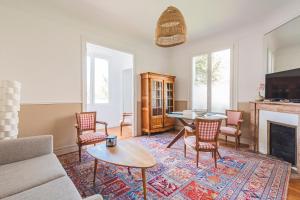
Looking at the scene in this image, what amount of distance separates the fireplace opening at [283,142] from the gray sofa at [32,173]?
3.18 meters

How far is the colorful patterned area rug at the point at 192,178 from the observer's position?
1.78 metres

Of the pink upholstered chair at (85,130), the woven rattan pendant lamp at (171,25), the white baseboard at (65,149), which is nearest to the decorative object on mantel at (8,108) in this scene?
the pink upholstered chair at (85,130)

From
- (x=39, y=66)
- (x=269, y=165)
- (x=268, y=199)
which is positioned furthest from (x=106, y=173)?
(x=269, y=165)

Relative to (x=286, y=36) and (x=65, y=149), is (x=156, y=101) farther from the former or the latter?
(x=286, y=36)

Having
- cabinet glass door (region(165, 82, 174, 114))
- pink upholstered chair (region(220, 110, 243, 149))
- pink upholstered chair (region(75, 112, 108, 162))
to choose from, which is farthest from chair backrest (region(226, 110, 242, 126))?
pink upholstered chair (region(75, 112, 108, 162))

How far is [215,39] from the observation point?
13.8 feet

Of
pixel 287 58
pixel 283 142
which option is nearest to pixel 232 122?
pixel 283 142

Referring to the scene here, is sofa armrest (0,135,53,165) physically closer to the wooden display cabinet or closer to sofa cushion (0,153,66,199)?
sofa cushion (0,153,66,199)

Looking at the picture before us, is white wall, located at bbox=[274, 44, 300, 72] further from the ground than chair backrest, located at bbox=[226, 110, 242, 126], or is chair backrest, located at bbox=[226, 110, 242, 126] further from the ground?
white wall, located at bbox=[274, 44, 300, 72]

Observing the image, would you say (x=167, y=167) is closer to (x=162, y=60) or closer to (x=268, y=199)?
(x=268, y=199)

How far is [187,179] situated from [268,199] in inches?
35.7

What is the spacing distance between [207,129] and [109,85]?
4.20 m

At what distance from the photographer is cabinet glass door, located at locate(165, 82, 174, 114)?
190 inches

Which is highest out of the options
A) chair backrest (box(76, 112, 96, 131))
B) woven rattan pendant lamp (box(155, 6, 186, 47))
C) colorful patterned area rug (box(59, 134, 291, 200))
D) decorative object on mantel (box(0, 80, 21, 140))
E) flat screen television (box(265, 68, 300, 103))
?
woven rattan pendant lamp (box(155, 6, 186, 47))
